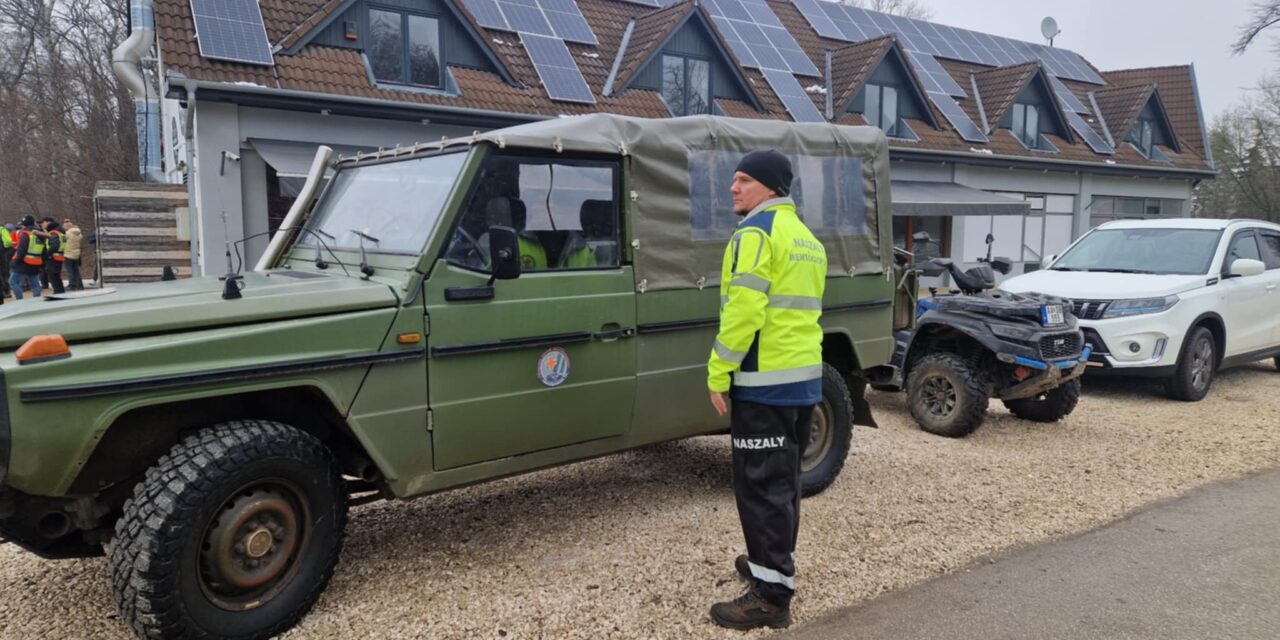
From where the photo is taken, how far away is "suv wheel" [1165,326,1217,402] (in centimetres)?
834

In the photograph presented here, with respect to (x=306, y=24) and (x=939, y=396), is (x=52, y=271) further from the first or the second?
(x=939, y=396)

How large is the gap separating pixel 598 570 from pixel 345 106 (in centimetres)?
992

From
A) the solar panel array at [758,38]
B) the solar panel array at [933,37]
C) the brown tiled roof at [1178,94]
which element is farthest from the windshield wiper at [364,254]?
the brown tiled roof at [1178,94]

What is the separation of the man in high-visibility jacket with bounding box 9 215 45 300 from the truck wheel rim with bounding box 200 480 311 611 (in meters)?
16.2

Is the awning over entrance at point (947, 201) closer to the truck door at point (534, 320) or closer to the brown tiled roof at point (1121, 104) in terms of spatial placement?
the brown tiled roof at point (1121, 104)

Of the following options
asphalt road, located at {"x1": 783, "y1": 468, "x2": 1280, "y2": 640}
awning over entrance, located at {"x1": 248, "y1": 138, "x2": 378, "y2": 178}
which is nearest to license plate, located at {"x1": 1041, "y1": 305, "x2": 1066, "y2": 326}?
asphalt road, located at {"x1": 783, "y1": 468, "x2": 1280, "y2": 640}

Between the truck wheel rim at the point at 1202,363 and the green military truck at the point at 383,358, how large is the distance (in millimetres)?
5259

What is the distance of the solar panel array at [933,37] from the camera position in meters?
21.6

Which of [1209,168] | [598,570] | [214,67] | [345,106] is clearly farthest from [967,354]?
[1209,168]

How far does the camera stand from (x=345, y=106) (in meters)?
12.2

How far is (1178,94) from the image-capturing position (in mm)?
26641

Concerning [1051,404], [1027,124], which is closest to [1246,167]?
[1027,124]

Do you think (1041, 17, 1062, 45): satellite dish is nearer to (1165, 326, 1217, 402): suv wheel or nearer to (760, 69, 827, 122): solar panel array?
(760, 69, 827, 122): solar panel array

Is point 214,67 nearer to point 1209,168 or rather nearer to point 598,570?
point 598,570
